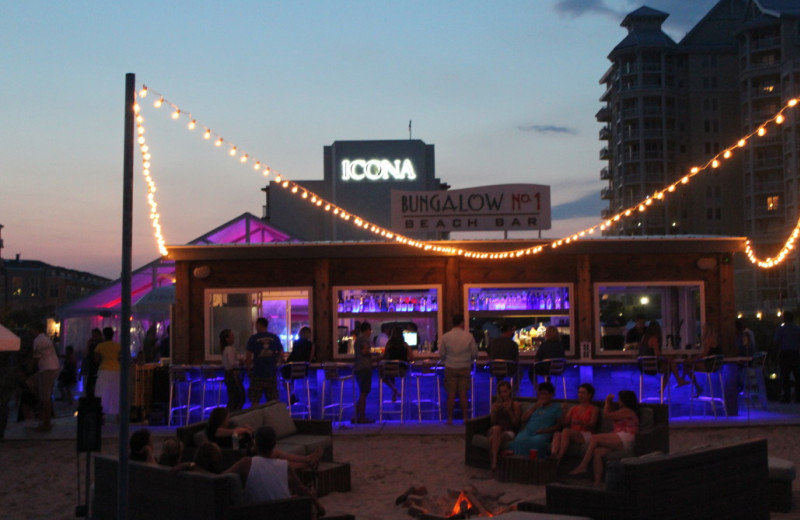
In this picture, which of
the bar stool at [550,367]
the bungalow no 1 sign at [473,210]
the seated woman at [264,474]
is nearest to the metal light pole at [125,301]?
the seated woman at [264,474]

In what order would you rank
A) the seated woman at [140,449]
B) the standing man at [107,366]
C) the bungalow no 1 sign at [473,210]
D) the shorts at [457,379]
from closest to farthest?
the seated woman at [140,449] < the shorts at [457,379] < the standing man at [107,366] < the bungalow no 1 sign at [473,210]

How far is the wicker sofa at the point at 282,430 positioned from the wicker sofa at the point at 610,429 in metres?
1.54

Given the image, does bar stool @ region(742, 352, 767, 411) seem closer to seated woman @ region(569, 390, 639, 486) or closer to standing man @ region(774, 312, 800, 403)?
standing man @ region(774, 312, 800, 403)

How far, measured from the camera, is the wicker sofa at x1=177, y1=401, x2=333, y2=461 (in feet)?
28.7

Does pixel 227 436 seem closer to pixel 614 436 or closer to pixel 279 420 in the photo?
pixel 279 420

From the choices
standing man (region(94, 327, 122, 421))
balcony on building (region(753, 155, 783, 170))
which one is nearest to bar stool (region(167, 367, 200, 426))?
standing man (region(94, 327, 122, 421))

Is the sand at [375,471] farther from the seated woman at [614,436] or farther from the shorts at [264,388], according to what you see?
the shorts at [264,388]

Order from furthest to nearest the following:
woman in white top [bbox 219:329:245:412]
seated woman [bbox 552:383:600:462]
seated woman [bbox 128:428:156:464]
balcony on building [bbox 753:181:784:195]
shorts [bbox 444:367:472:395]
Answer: balcony on building [bbox 753:181:784:195]
woman in white top [bbox 219:329:245:412]
shorts [bbox 444:367:472:395]
seated woman [bbox 552:383:600:462]
seated woman [bbox 128:428:156:464]

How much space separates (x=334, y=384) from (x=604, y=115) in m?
62.3

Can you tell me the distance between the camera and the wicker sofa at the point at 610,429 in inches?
355

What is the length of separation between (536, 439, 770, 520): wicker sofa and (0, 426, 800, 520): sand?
1.01m

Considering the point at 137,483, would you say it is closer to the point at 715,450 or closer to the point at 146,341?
the point at 715,450

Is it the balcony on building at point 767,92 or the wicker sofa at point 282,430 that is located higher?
the balcony on building at point 767,92

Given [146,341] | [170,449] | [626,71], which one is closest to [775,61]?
[626,71]
